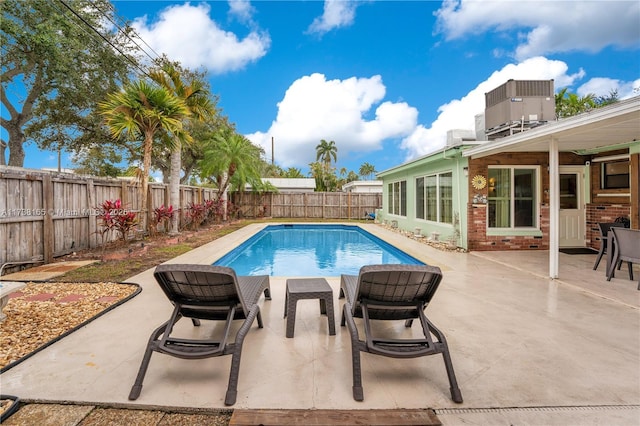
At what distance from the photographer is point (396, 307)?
2.61 meters

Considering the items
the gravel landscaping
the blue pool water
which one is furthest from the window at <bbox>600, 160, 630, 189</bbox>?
the gravel landscaping

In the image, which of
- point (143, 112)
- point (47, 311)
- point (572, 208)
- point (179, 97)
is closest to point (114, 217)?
point (143, 112)

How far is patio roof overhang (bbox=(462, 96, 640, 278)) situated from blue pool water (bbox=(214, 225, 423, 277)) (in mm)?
2658

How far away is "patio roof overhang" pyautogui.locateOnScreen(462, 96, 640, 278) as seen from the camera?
4.21m

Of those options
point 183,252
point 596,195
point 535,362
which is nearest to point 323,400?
point 535,362

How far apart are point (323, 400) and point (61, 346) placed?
2.57m

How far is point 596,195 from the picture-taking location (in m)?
8.09

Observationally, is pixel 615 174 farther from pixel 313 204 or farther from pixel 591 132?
pixel 313 204

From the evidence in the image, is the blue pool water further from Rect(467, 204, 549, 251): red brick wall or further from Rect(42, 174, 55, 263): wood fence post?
Rect(42, 174, 55, 263): wood fence post

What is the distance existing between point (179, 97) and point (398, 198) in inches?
374

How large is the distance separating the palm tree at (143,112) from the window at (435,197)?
7.72 meters

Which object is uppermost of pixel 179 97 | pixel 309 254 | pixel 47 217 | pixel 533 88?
pixel 179 97

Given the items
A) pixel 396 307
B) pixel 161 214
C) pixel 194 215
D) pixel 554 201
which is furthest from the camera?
pixel 194 215

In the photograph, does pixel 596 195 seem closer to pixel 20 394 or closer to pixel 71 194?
pixel 20 394
